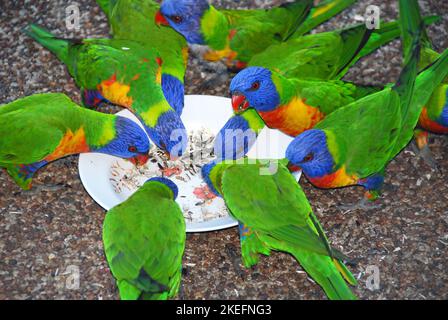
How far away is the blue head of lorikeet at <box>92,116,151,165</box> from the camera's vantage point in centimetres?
376

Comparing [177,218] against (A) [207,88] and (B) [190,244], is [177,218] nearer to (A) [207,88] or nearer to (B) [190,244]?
(B) [190,244]

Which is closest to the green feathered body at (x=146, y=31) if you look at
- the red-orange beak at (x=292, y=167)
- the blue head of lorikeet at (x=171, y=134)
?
the blue head of lorikeet at (x=171, y=134)

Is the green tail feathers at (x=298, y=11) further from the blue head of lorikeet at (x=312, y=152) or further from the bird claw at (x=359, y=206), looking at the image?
the bird claw at (x=359, y=206)

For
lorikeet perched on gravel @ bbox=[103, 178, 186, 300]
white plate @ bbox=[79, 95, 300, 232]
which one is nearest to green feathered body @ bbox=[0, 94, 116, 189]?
white plate @ bbox=[79, 95, 300, 232]

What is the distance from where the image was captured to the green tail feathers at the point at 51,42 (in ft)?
14.1

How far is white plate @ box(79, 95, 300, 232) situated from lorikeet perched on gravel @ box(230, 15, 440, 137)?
0.14m

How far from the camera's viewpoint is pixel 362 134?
3555 mm

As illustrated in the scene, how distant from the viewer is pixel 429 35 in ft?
16.0

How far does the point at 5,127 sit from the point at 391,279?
236cm

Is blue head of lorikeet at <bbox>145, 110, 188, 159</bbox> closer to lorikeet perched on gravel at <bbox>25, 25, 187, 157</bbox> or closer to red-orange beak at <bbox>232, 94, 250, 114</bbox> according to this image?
lorikeet perched on gravel at <bbox>25, 25, 187, 157</bbox>

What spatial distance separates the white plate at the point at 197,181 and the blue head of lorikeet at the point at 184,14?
0.49 metres

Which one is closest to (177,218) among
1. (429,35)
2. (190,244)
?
(190,244)

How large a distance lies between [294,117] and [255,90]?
352 mm

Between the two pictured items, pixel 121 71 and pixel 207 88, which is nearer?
pixel 121 71
